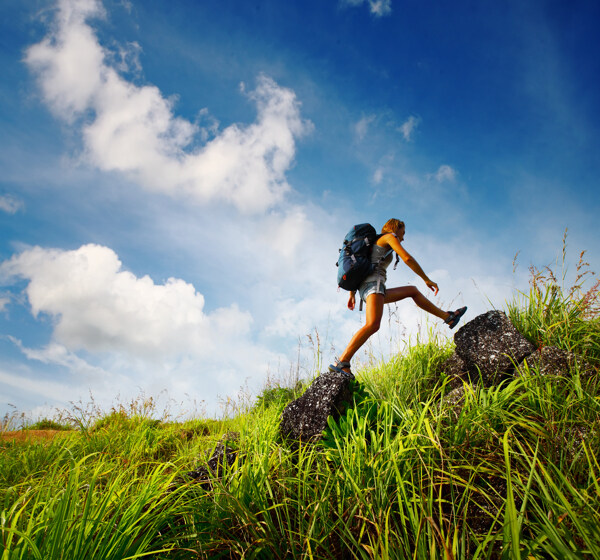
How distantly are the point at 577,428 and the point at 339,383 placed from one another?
2014 mm

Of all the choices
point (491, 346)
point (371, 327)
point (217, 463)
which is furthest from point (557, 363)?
point (217, 463)

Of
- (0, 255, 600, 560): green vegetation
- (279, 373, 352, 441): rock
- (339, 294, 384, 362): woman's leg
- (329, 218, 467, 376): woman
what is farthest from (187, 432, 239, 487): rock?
(339, 294, 384, 362): woman's leg

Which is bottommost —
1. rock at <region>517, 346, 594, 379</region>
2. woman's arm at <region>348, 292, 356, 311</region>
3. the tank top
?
rock at <region>517, 346, 594, 379</region>

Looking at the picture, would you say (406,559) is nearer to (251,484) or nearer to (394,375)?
(251,484)

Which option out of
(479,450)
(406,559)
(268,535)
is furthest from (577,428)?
(268,535)

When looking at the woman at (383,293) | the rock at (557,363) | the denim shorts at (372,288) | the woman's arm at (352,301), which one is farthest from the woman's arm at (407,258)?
the rock at (557,363)

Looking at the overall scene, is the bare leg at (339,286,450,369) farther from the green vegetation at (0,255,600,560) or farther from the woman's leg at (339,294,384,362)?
the green vegetation at (0,255,600,560)

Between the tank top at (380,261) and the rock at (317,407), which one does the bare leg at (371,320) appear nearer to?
the tank top at (380,261)

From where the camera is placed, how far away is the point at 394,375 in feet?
15.0

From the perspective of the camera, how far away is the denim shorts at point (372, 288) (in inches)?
183

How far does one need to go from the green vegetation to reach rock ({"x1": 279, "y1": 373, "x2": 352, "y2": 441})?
14cm

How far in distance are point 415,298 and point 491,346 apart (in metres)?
1.12

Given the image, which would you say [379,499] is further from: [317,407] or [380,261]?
[380,261]

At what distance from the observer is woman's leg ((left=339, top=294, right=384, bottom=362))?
4.48 m
